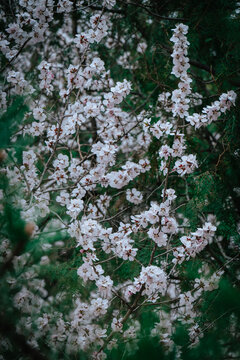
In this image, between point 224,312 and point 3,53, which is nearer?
point 224,312

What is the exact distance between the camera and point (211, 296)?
1.93 metres

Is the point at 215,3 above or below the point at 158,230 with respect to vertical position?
above

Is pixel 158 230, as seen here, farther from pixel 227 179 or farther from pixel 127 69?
pixel 127 69

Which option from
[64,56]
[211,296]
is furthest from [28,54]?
[211,296]

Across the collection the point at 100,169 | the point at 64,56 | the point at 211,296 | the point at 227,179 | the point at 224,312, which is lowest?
the point at 224,312

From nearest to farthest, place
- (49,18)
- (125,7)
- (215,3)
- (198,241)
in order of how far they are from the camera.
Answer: (198,241), (49,18), (215,3), (125,7)

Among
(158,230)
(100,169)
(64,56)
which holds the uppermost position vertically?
(64,56)

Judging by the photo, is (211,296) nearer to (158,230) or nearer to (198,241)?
(198,241)

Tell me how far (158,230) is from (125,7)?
6.58 feet

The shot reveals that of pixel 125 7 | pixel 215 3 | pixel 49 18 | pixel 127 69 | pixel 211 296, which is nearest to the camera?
pixel 211 296

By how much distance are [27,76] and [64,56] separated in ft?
1.44

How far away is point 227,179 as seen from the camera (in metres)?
2.27

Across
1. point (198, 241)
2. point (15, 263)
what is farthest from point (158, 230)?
point (15, 263)

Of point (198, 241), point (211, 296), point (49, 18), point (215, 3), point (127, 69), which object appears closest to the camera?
point (198, 241)
